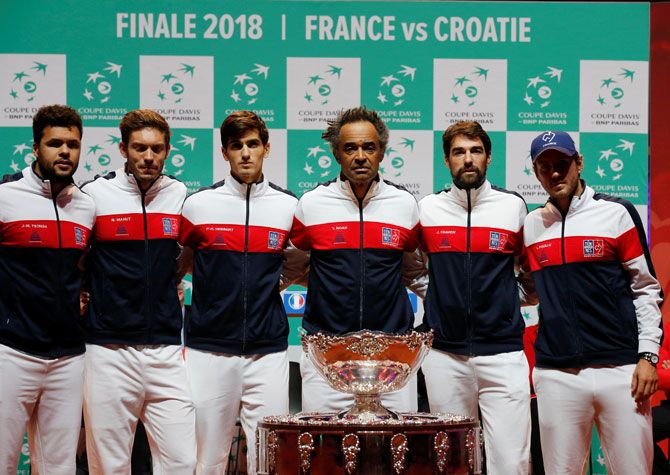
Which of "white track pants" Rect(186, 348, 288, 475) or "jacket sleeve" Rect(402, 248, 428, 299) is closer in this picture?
"white track pants" Rect(186, 348, 288, 475)

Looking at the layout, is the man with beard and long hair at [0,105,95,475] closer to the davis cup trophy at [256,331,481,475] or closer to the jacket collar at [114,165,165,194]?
the jacket collar at [114,165,165,194]

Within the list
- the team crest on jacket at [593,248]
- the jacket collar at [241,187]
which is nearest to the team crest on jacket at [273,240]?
the jacket collar at [241,187]

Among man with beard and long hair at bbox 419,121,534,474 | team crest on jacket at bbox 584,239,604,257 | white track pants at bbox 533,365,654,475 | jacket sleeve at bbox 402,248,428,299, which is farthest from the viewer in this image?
jacket sleeve at bbox 402,248,428,299

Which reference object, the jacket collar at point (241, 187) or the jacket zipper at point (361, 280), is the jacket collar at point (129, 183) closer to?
the jacket collar at point (241, 187)

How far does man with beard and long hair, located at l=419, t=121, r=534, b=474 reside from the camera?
4.67m

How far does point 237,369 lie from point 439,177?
2.35 metres

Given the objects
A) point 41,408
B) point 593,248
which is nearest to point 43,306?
point 41,408

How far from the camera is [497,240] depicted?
480 centimetres

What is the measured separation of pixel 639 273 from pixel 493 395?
34.0 inches

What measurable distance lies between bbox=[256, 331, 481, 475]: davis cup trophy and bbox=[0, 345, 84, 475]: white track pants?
5.07 ft

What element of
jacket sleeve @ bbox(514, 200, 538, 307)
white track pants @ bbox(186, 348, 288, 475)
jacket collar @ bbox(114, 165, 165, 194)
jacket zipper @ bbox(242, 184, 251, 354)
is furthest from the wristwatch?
jacket collar @ bbox(114, 165, 165, 194)

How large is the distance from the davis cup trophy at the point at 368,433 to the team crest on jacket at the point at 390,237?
1366mm

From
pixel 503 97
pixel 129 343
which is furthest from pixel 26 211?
pixel 503 97

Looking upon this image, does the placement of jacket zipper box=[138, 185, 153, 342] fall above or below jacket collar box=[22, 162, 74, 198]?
below
